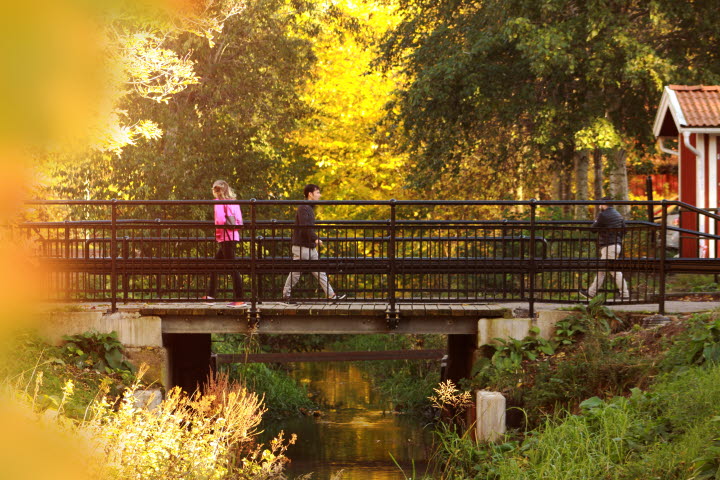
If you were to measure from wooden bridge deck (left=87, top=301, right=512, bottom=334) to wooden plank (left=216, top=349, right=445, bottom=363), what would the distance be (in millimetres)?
3635

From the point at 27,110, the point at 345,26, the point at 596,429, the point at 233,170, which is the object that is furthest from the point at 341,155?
the point at 27,110

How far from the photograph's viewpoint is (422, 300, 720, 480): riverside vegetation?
25.9 feet

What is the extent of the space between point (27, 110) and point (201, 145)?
1000 inches

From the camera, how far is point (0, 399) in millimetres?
1272

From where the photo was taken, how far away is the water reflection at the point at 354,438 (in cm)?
1334

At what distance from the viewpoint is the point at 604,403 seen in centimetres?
950

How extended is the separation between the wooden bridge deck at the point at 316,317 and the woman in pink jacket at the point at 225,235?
0.47 meters

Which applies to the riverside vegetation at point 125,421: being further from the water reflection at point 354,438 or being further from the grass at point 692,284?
the grass at point 692,284

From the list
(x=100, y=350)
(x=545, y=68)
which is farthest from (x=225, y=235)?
(x=545, y=68)

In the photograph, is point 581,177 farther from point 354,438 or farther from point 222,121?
point 354,438

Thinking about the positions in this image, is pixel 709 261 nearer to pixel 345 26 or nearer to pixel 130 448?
pixel 130 448

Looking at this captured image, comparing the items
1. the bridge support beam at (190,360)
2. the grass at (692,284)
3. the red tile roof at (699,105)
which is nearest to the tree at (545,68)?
the red tile roof at (699,105)

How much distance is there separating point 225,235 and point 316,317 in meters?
1.60

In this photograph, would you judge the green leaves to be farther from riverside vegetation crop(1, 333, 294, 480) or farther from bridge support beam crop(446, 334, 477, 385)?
bridge support beam crop(446, 334, 477, 385)
